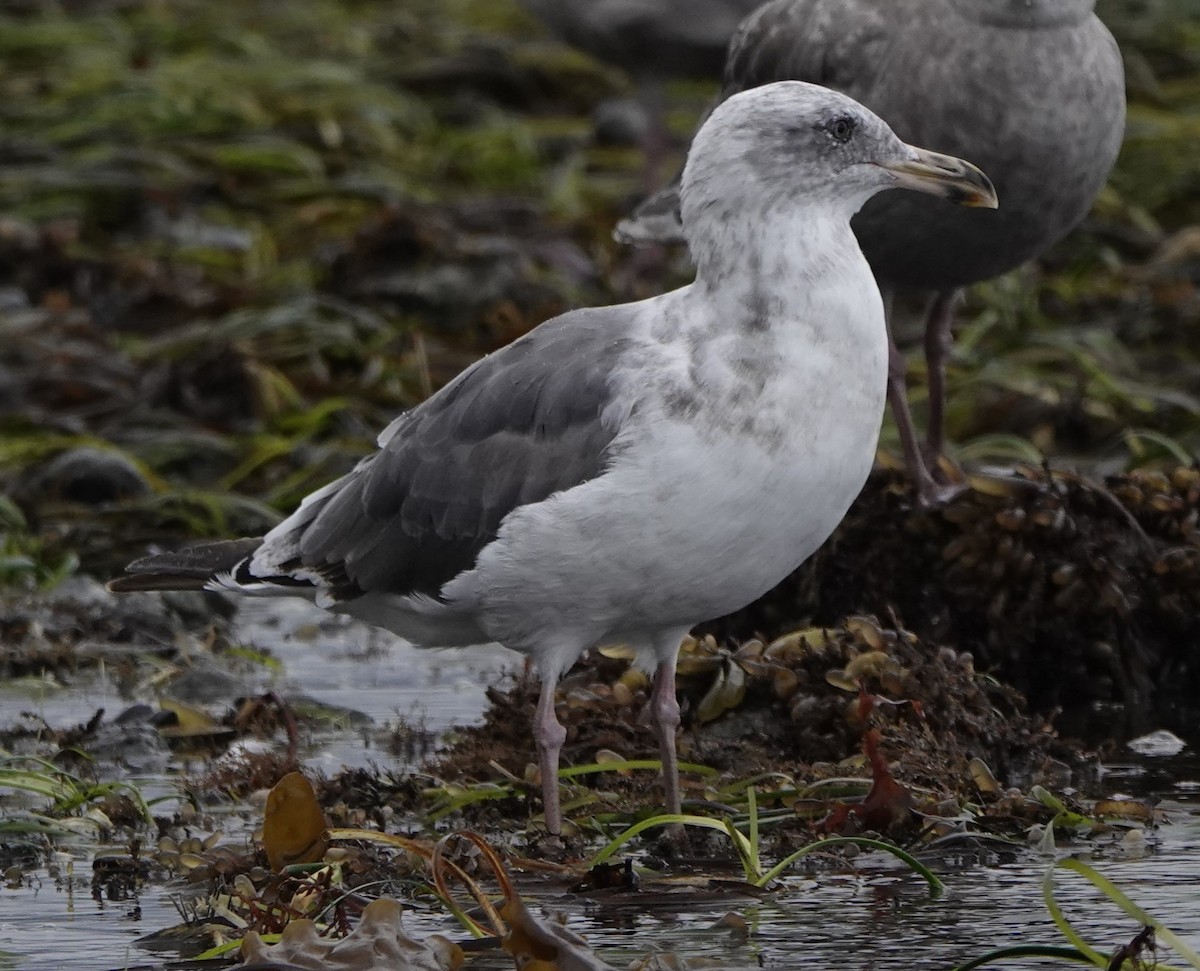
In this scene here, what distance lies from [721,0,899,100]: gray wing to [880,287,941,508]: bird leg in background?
2.00ft

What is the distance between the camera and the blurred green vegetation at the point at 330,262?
26.0ft

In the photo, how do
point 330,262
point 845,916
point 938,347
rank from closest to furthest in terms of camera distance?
1. point 845,916
2. point 938,347
3. point 330,262

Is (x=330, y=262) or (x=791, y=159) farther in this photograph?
(x=330, y=262)

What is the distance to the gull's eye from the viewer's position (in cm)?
441

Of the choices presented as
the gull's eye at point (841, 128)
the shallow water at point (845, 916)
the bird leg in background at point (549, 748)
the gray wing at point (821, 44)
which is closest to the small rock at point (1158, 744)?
the shallow water at point (845, 916)

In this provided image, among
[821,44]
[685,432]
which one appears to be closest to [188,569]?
[685,432]

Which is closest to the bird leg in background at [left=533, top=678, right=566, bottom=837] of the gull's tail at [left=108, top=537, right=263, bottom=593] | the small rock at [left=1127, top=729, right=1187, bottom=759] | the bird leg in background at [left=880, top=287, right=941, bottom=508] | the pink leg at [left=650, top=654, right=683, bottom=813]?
the pink leg at [left=650, top=654, right=683, bottom=813]

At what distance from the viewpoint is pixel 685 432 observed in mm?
4195

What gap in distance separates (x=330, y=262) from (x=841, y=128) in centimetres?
533

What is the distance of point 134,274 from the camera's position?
9805 millimetres

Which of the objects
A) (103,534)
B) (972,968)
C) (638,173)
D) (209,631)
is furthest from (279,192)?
(972,968)

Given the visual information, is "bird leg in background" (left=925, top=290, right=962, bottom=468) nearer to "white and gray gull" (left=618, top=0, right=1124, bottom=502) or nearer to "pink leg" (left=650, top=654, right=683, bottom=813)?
"white and gray gull" (left=618, top=0, right=1124, bottom=502)

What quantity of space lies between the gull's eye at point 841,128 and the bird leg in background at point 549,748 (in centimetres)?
118

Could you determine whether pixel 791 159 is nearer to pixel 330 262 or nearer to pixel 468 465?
pixel 468 465
